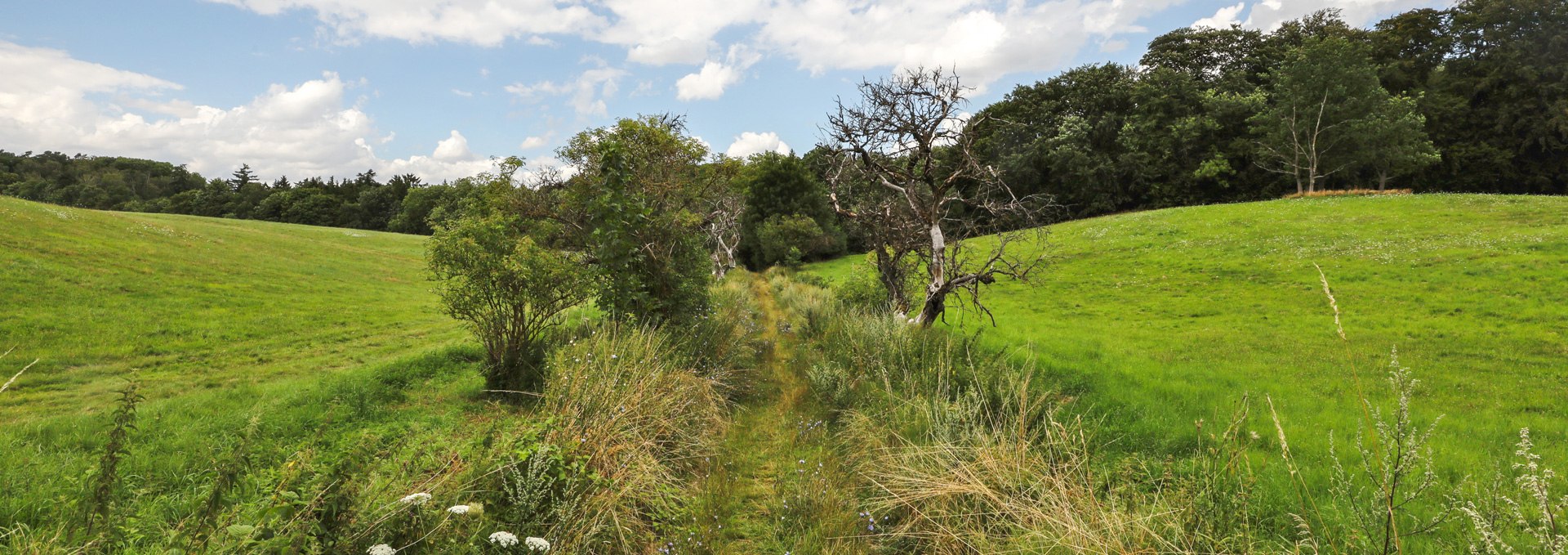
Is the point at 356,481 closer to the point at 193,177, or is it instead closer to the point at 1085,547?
the point at 1085,547

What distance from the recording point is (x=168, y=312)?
11984 millimetres

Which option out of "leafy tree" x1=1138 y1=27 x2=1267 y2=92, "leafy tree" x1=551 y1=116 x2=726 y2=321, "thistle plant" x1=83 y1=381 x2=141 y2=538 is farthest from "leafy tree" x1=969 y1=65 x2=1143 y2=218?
"thistle plant" x1=83 y1=381 x2=141 y2=538

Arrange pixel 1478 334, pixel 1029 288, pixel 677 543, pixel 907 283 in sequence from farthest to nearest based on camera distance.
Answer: pixel 1029 288
pixel 907 283
pixel 1478 334
pixel 677 543

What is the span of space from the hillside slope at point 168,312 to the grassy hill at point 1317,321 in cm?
1077

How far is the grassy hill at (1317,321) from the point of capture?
648 cm

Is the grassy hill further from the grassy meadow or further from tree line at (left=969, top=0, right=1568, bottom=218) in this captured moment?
tree line at (left=969, top=0, right=1568, bottom=218)

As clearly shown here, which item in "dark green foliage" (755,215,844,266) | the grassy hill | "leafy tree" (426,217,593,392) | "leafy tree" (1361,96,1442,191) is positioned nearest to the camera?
the grassy hill

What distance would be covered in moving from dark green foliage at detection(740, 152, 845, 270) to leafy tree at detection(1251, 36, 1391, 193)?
29760 mm

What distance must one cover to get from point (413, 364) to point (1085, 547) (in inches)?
378

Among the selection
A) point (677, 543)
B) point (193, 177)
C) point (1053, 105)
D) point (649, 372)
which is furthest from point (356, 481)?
point (193, 177)

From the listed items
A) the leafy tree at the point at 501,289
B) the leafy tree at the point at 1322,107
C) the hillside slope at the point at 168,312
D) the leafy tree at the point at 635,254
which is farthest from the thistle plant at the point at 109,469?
the leafy tree at the point at 1322,107

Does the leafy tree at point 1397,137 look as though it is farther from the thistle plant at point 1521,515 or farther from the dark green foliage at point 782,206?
the thistle plant at point 1521,515

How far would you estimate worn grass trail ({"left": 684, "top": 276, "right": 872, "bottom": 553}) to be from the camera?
475 centimetres

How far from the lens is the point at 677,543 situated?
454 centimetres
